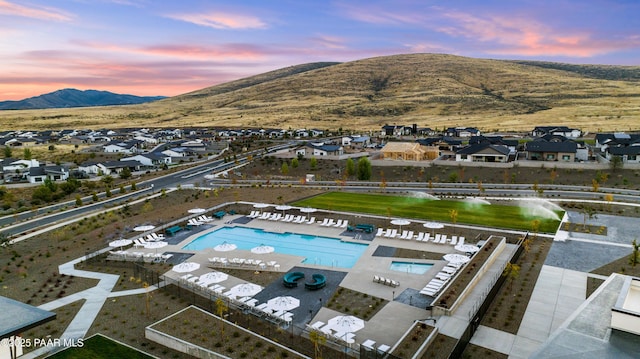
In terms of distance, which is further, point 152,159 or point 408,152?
point 152,159

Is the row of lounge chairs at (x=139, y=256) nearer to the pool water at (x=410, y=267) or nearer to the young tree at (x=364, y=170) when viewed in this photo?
the pool water at (x=410, y=267)

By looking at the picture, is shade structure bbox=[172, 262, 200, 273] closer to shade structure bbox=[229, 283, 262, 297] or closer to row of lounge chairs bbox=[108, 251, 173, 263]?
shade structure bbox=[229, 283, 262, 297]

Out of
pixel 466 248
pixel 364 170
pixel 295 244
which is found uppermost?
pixel 364 170

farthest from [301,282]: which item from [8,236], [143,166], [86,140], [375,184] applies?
[86,140]

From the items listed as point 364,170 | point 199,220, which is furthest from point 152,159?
point 199,220

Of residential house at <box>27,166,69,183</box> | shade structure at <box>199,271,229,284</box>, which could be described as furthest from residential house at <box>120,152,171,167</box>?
shade structure at <box>199,271,229,284</box>

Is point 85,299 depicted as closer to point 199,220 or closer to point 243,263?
point 243,263

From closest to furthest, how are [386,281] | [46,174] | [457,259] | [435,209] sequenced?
1. [386,281]
2. [457,259]
3. [435,209]
4. [46,174]
